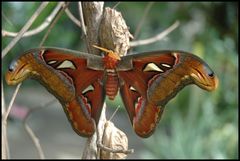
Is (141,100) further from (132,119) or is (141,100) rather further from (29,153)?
(29,153)

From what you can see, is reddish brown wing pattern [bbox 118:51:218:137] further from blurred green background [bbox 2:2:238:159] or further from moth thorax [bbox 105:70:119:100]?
blurred green background [bbox 2:2:238:159]

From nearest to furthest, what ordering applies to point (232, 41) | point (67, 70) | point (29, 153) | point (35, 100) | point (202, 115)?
point (67, 70)
point (202, 115)
point (29, 153)
point (232, 41)
point (35, 100)

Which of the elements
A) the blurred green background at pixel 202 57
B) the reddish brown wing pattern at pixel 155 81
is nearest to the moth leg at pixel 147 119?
the reddish brown wing pattern at pixel 155 81

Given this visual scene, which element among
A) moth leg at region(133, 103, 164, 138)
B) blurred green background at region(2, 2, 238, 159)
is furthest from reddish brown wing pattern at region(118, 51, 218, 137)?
blurred green background at region(2, 2, 238, 159)

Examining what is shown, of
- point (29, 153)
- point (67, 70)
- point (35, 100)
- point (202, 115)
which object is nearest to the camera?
point (67, 70)

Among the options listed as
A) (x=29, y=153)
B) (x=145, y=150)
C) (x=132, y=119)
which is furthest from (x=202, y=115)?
(x=132, y=119)

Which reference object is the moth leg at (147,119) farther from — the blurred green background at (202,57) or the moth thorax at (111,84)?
the blurred green background at (202,57)
